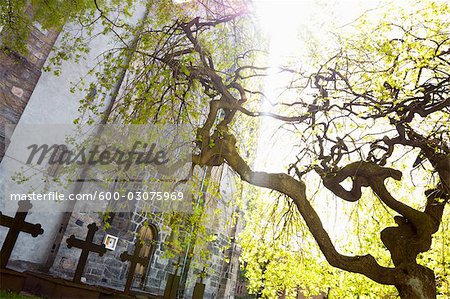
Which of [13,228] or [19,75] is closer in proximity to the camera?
[13,228]

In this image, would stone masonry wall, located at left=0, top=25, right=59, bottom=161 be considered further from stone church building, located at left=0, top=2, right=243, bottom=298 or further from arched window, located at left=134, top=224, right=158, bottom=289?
arched window, located at left=134, top=224, right=158, bottom=289

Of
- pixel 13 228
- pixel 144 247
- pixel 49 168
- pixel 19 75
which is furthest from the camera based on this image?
pixel 144 247

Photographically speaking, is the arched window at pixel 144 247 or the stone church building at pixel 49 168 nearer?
the stone church building at pixel 49 168

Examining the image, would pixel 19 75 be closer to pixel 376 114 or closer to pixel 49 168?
pixel 49 168

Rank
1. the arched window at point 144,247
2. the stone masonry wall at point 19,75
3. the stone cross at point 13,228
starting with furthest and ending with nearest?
the arched window at point 144,247 → the stone masonry wall at point 19,75 → the stone cross at point 13,228

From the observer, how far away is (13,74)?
19.7 ft

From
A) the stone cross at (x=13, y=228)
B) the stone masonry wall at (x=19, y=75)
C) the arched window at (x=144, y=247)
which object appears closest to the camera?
the stone cross at (x=13, y=228)

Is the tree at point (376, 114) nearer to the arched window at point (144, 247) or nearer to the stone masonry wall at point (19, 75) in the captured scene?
the stone masonry wall at point (19, 75)

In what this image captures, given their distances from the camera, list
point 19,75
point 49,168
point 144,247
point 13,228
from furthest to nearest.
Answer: point 144,247
point 49,168
point 19,75
point 13,228

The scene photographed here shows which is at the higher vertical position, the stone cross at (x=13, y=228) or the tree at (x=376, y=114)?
the tree at (x=376, y=114)

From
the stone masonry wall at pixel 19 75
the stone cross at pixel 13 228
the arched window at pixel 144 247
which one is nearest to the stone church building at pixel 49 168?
the stone masonry wall at pixel 19 75

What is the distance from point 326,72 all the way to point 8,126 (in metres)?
5.50

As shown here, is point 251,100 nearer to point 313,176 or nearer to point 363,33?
point 313,176

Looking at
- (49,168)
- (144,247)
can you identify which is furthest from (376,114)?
(144,247)
